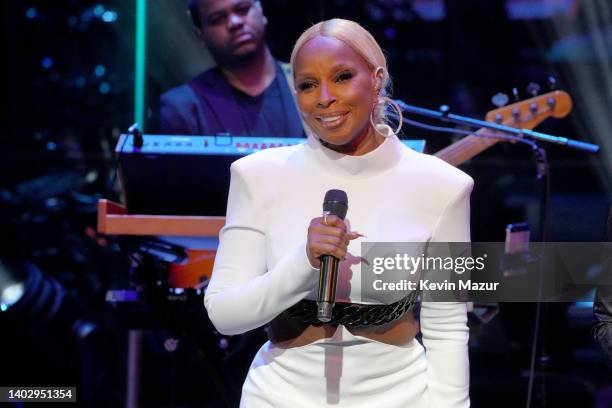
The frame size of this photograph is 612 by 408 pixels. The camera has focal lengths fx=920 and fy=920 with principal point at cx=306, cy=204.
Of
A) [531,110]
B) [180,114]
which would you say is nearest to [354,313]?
[531,110]

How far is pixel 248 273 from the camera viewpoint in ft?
7.15

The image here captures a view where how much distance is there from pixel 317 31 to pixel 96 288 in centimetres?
372

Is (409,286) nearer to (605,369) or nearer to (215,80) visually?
(215,80)

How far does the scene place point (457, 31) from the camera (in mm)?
5125

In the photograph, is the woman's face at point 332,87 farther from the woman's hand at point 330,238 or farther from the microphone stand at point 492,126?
the microphone stand at point 492,126

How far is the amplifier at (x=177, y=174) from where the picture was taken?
3.21m

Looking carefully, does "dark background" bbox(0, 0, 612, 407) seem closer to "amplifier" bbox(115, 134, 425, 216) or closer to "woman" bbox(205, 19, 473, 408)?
"amplifier" bbox(115, 134, 425, 216)

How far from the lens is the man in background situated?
13.2ft

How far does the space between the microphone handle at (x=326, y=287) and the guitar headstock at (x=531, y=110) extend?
6.32 feet

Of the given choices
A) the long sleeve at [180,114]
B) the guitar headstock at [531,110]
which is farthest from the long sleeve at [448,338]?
the long sleeve at [180,114]

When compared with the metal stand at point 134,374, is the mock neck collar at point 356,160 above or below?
above

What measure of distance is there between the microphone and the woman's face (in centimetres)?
35

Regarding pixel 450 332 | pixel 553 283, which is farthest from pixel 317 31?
pixel 553 283

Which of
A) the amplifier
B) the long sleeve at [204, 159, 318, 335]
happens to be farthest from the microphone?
the amplifier
